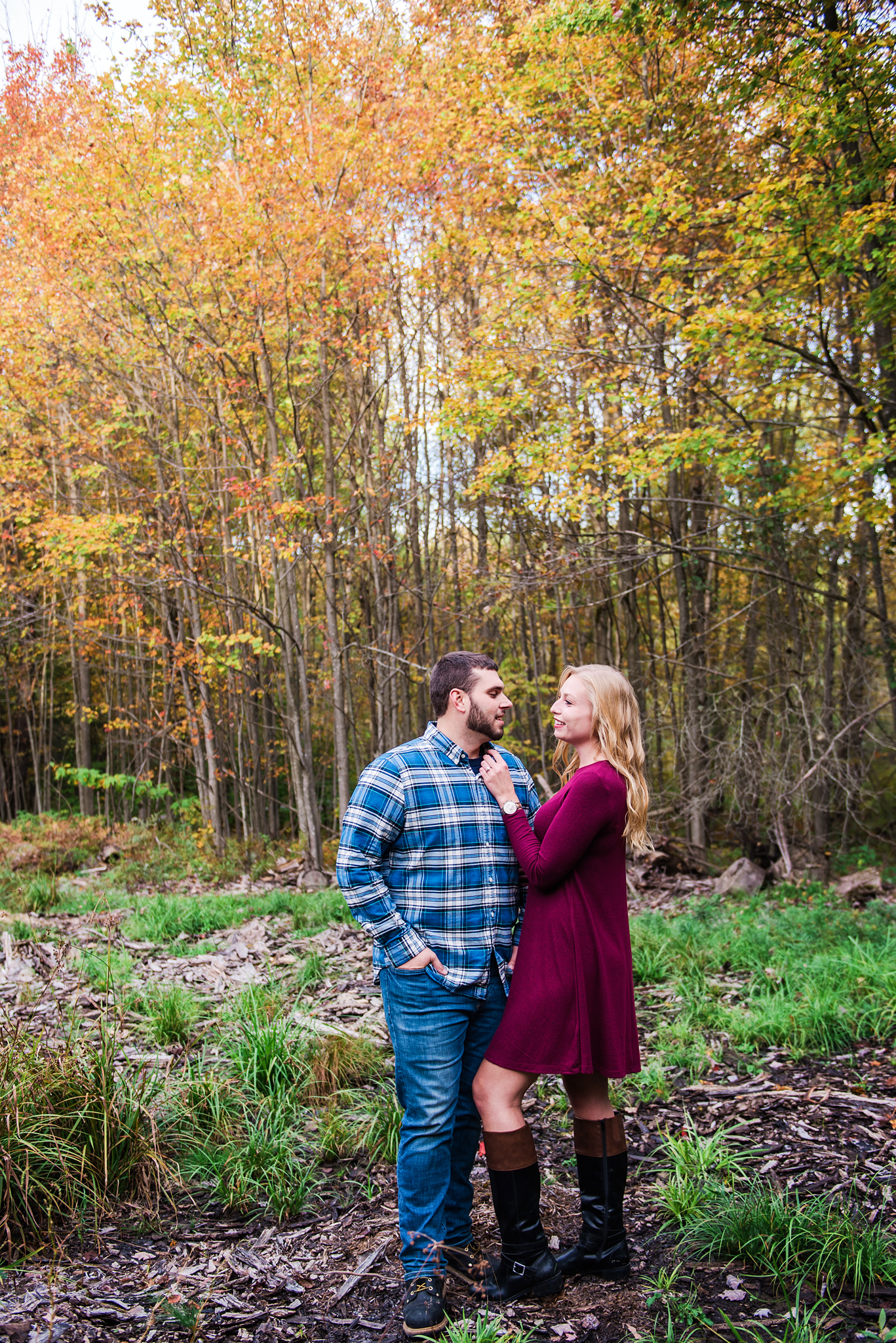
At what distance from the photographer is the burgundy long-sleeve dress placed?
7.52 ft

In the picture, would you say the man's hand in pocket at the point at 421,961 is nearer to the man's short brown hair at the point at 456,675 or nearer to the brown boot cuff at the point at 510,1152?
the brown boot cuff at the point at 510,1152

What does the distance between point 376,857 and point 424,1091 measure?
65cm

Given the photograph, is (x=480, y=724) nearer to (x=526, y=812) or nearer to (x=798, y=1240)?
(x=526, y=812)

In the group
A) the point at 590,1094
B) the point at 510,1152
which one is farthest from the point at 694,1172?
the point at 510,1152

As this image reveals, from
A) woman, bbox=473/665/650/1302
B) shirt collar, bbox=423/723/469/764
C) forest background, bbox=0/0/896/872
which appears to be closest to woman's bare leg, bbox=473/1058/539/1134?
woman, bbox=473/665/650/1302

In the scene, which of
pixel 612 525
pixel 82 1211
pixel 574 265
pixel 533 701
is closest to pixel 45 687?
pixel 533 701

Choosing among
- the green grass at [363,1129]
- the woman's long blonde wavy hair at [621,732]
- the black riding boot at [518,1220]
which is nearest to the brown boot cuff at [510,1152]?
the black riding boot at [518,1220]

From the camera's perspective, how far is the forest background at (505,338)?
6992 mm

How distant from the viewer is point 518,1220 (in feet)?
7.53

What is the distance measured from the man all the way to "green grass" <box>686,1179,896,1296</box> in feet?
2.46

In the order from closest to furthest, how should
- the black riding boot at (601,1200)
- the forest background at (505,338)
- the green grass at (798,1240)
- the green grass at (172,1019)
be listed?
1. the green grass at (798,1240)
2. the black riding boot at (601,1200)
3. the green grass at (172,1019)
4. the forest background at (505,338)

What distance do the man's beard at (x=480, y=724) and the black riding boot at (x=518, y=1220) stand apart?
110 centimetres

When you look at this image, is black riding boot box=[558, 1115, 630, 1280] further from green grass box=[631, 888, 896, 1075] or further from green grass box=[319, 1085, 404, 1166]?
green grass box=[631, 888, 896, 1075]

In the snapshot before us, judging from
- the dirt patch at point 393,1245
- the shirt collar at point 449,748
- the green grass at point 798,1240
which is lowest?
the dirt patch at point 393,1245
